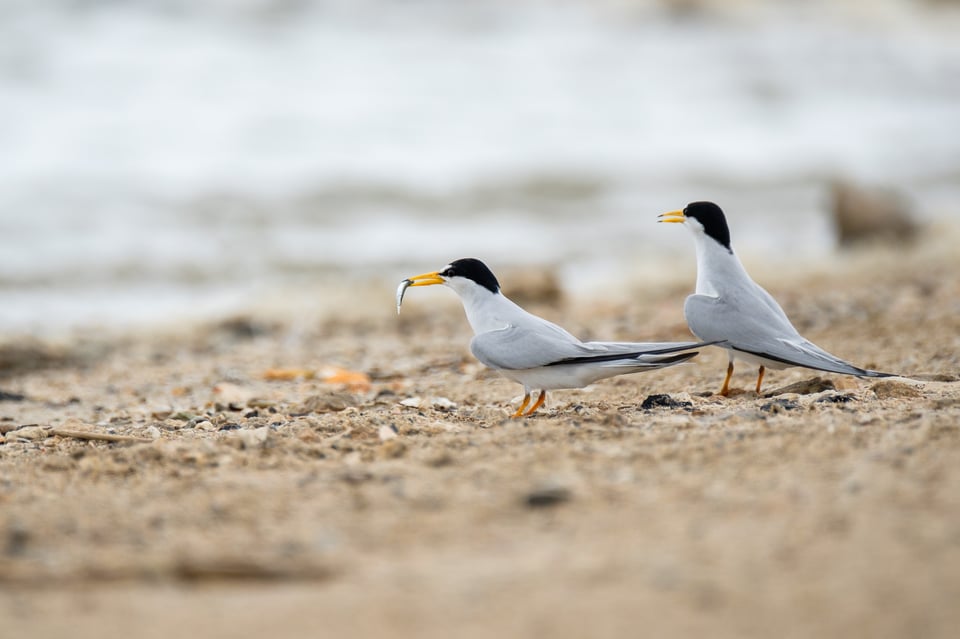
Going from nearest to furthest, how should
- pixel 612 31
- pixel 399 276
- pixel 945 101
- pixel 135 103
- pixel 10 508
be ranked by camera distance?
pixel 10 508 → pixel 399 276 → pixel 135 103 → pixel 945 101 → pixel 612 31

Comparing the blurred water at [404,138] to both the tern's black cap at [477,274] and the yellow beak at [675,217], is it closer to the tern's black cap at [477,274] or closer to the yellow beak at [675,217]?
the tern's black cap at [477,274]

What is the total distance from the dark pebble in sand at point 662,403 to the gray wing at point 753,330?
0.36 metres

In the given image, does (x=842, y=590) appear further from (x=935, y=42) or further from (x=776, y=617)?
(x=935, y=42)

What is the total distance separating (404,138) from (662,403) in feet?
44.7

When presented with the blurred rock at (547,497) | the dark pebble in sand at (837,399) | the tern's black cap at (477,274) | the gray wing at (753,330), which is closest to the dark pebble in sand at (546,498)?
the blurred rock at (547,497)

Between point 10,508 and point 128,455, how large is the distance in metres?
0.58

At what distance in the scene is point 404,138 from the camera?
693 inches

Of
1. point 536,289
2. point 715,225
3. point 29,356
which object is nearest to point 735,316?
point 715,225

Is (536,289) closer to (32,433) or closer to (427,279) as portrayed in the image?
(427,279)

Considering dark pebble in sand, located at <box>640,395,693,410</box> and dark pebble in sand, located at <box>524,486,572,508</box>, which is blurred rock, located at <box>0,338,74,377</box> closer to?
dark pebble in sand, located at <box>640,395,693,410</box>

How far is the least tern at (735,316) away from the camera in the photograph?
454 centimetres

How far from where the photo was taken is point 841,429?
3.71 meters

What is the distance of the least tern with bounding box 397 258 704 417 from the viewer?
4273 millimetres

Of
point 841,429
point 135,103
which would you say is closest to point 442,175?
point 135,103
